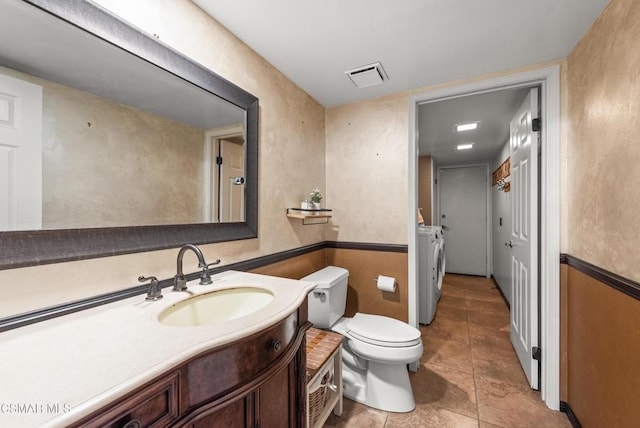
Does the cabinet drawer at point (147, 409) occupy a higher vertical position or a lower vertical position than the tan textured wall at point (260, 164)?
lower

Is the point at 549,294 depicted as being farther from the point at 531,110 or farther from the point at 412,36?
the point at 412,36

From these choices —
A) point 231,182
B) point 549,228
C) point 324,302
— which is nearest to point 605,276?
point 549,228

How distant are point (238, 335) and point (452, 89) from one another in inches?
83.6

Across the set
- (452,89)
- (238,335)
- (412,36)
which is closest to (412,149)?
(452,89)

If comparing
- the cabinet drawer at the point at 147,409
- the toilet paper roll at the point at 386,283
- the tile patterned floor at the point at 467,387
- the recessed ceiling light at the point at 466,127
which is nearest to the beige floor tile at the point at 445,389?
the tile patterned floor at the point at 467,387

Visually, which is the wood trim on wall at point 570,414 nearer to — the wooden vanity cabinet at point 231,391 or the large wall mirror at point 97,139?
the wooden vanity cabinet at point 231,391

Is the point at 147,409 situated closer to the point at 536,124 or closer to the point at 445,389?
the point at 445,389

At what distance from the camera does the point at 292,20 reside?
1.34 m

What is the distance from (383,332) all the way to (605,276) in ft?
3.69

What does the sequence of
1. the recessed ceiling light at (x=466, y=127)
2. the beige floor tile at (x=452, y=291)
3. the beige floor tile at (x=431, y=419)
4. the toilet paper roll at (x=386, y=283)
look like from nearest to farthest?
1. the beige floor tile at (x=431, y=419)
2. the toilet paper roll at (x=386, y=283)
3. the recessed ceiling light at (x=466, y=127)
4. the beige floor tile at (x=452, y=291)

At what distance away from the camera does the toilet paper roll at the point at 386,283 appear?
2047mm

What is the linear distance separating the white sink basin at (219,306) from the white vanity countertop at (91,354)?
0.32 ft

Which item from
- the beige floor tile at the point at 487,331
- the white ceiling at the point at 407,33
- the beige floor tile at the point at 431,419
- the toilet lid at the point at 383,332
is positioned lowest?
the beige floor tile at the point at 431,419

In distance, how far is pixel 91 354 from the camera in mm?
583
